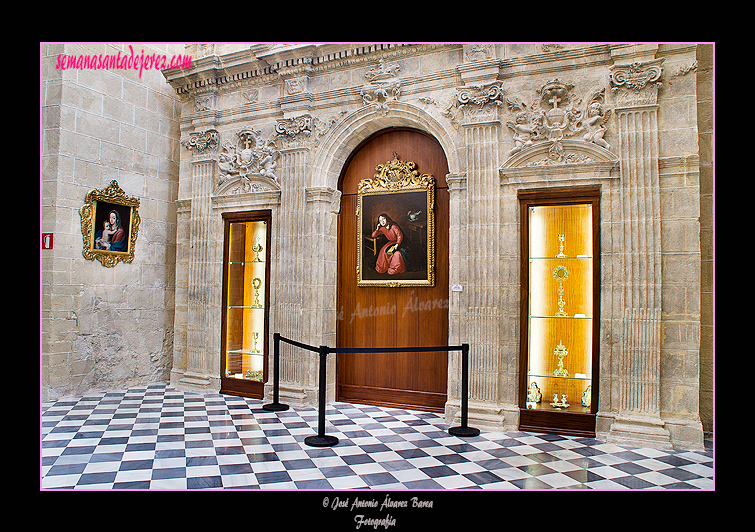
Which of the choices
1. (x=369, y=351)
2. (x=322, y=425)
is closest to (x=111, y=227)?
(x=322, y=425)

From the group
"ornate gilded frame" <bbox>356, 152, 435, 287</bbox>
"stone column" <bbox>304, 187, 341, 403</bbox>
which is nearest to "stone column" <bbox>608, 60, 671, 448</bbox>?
"ornate gilded frame" <bbox>356, 152, 435, 287</bbox>

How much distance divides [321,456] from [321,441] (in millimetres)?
339

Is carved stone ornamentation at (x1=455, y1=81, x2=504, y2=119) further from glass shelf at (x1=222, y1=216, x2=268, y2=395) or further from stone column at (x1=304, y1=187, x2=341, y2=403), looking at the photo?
glass shelf at (x1=222, y1=216, x2=268, y2=395)

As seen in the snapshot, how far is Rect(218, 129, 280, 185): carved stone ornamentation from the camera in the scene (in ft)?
23.8

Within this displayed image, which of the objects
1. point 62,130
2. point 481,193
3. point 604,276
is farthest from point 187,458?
point 62,130

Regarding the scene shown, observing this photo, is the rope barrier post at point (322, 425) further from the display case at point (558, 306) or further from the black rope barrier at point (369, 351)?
the display case at point (558, 306)

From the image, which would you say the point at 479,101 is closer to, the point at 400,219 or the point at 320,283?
the point at 400,219

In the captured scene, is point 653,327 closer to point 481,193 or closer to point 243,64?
point 481,193

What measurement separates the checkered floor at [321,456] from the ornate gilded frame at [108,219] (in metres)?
2.23

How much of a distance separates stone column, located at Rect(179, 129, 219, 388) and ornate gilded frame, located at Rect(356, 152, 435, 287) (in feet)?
8.03

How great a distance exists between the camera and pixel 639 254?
5.21 meters

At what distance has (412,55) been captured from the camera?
6383mm

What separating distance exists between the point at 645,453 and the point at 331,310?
3.98 meters

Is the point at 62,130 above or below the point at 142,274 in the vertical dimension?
above
